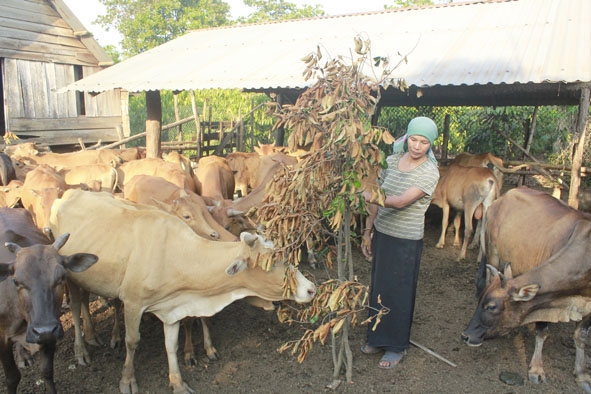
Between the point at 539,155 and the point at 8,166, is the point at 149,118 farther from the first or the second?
the point at 539,155

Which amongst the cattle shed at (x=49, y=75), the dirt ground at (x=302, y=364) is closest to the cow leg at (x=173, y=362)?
the dirt ground at (x=302, y=364)

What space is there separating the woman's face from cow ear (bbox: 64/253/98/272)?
9.26 ft

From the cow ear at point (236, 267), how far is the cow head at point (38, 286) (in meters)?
1.29

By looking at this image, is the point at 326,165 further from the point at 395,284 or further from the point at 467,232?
the point at 467,232

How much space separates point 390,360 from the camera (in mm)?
4871

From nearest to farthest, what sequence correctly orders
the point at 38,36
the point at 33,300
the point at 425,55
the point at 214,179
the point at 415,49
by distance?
the point at 33,300 < the point at 425,55 < the point at 415,49 < the point at 214,179 < the point at 38,36

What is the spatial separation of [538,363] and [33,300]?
4.40m

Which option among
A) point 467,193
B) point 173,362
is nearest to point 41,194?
point 173,362

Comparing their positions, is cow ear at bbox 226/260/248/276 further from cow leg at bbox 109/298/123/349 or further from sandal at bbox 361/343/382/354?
cow leg at bbox 109/298/123/349

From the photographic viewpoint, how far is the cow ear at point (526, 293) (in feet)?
14.4

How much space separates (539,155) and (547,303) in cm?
1520

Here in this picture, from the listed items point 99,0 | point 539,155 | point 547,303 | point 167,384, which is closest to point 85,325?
point 167,384

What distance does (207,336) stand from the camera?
16.7 ft

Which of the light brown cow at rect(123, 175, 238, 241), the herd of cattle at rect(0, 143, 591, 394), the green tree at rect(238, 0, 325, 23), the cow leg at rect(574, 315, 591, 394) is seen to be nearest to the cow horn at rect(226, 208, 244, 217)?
the light brown cow at rect(123, 175, 238, 241)
